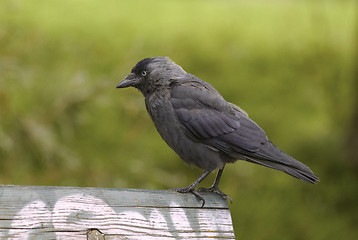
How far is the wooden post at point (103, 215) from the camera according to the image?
2.25 m

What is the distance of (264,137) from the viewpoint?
124 inches

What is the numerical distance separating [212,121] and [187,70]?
435 centimetres

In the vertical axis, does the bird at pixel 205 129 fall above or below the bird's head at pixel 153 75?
below

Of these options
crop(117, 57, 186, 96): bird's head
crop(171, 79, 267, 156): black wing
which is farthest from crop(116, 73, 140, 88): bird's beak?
crop(171, 79, 267, 156): black wing

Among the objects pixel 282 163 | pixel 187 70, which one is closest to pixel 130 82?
pixel 282 163

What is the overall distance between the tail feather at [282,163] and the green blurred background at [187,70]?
1.56m

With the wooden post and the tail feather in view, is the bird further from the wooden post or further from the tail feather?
the wooden post

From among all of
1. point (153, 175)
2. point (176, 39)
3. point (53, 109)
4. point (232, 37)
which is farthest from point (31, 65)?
point (232, 37)

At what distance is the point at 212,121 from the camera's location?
3.17 m

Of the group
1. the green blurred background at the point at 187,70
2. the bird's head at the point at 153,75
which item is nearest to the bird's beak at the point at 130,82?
the bird's head at the point at 153,75

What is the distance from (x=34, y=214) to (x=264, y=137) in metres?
1.48

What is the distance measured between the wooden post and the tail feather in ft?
1.70

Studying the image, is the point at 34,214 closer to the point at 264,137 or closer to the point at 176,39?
the point at 264,137

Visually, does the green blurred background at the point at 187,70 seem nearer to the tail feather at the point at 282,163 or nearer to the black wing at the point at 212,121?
the black wing at the point at 212,121
